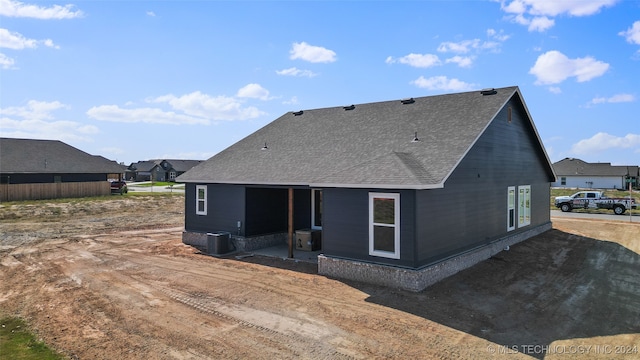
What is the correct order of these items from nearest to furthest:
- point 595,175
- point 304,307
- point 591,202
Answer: point 304,307, point 591,202, point 595,175

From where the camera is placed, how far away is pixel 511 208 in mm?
18234

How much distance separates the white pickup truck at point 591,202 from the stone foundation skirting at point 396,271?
2440cm

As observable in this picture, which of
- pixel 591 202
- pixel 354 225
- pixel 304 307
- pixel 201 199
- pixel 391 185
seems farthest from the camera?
pixel 591 202

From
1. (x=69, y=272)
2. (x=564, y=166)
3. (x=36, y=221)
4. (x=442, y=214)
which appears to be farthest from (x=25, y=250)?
(x=564, y=166)

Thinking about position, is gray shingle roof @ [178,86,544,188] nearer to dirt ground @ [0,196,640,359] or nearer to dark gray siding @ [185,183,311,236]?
dark gray siding @ [185,183,311,236]

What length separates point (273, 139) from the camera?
68.3 ft

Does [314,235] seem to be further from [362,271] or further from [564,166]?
[564,166]

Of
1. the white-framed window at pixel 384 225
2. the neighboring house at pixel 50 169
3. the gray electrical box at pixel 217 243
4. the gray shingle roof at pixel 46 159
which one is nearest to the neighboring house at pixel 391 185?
the white-framed window at pixel 384 225

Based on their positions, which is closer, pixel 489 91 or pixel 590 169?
pixel 489 91

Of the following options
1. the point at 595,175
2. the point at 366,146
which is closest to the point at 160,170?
the point at 366,146

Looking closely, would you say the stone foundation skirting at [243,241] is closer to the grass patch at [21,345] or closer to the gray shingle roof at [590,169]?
the grass patch at [21,345]

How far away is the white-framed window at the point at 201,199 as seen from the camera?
60.7 feet

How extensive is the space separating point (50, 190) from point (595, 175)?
81538 mm

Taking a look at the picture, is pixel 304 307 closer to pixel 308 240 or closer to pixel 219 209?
pixel 308 240
